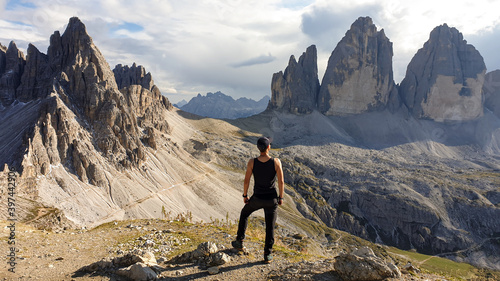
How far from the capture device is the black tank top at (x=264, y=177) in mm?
9820

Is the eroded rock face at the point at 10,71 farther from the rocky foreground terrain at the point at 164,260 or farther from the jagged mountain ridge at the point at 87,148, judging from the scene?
the rocky foreground terrain at the point at 164,260

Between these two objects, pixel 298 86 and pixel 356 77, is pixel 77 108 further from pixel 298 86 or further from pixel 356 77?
pixel 356 77

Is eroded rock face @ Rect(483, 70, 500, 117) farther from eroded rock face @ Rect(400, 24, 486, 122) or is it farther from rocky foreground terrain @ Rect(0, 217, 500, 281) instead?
rocky foreground terrain @ Rect(0, 217, 500, 281)

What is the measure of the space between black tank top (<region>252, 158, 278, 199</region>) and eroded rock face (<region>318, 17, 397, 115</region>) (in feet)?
531

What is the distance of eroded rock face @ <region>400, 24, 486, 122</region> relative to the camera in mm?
163875

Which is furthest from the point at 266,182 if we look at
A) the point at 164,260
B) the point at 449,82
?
the point at 449,82

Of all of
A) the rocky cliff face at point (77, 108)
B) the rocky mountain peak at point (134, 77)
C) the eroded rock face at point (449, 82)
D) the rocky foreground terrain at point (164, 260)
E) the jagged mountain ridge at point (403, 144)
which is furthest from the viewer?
the eroded rock face at point (449, 82)

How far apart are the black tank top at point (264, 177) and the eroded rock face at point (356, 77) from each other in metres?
162

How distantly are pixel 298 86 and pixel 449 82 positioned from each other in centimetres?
8587

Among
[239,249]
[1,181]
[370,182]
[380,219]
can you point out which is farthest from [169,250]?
[370,182]

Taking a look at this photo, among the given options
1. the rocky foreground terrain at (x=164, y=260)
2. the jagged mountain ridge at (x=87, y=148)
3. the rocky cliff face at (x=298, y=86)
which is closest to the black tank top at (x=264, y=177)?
the rocky foreground terrain at (x=164, y=260)

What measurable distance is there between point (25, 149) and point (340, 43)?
16419 cm

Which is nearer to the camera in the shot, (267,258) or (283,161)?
(267,258)

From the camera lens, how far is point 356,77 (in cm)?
16438
